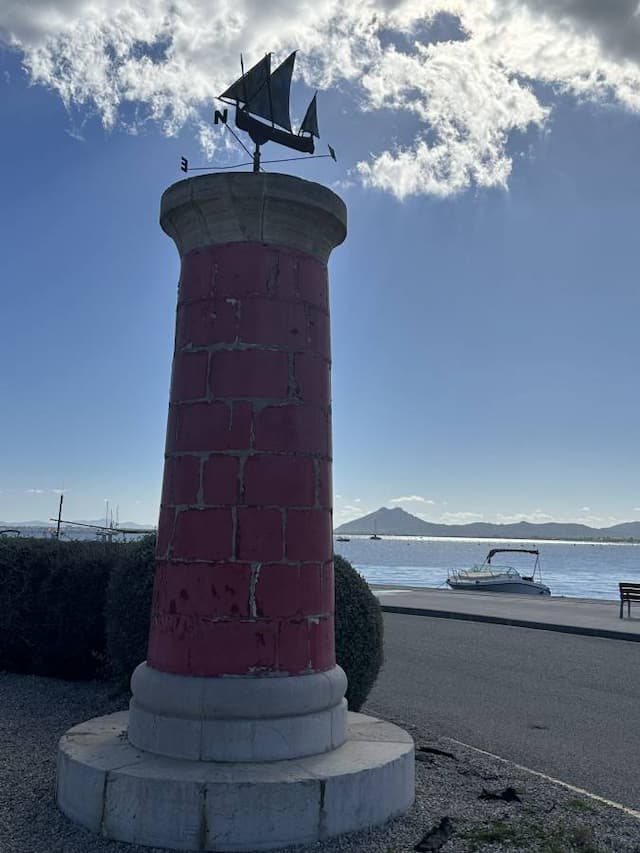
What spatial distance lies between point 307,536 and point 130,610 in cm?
331

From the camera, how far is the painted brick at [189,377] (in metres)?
5.36

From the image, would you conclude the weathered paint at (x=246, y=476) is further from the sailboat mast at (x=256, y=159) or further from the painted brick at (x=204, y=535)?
the sailboat mast at (x=256, y=159)

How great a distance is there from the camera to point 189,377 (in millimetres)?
5430

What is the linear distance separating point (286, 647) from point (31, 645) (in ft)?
18.5

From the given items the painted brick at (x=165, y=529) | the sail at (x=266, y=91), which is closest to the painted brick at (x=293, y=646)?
the painted brick at (x=165, y=529)

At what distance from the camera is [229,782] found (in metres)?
4.41

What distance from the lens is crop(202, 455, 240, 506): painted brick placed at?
202 inches

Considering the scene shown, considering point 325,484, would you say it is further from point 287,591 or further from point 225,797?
point 225,797

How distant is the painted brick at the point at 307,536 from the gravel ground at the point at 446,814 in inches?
69.5

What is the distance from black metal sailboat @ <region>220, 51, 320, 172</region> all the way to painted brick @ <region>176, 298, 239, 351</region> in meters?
1.18

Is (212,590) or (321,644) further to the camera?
(321,644)

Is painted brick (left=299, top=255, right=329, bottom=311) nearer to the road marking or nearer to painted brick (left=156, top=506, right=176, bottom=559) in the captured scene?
painted brick (left=156, top=506, right=176, bottom=559)

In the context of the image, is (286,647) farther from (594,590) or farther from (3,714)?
(594,590)

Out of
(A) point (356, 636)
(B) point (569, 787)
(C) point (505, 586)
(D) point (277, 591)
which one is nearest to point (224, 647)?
(D) point (277, 591)
